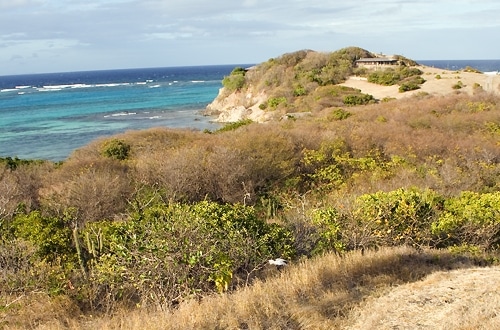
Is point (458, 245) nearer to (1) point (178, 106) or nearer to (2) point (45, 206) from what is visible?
(2) point (45, 206)

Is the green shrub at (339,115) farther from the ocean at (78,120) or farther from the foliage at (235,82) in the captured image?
the foliage at (235,82)

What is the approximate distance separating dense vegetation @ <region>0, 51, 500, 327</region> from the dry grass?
0.51 m

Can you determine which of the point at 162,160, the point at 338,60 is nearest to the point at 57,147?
the point at 162,160

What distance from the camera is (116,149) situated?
2250 centimetres

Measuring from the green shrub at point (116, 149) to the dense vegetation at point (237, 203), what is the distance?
11cm

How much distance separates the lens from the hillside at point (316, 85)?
4400 cm

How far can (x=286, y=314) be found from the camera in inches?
286

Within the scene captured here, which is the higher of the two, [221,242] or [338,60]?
[338,60]

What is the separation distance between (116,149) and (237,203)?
12748mm

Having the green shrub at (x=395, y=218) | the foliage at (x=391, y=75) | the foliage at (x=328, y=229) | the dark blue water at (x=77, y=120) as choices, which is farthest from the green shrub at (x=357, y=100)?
the foliage at (x=328, y=229)

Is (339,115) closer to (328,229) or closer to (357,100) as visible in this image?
(357,100)

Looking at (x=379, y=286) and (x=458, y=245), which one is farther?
(x=458, y=245)

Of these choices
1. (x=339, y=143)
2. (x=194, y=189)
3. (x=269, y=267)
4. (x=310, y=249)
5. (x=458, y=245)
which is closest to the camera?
(x=269, y=267)

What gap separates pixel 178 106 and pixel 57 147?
33190 mm
